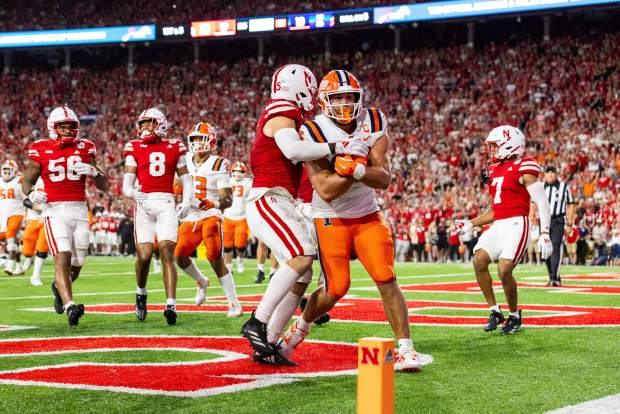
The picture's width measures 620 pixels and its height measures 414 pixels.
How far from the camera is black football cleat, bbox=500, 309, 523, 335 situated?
23.5 feet

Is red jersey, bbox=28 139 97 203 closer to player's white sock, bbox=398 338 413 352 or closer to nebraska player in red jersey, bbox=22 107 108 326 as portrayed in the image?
nebraska player in red jersey, bbox=22 107 108 326

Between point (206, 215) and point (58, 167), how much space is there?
Result: 183cm

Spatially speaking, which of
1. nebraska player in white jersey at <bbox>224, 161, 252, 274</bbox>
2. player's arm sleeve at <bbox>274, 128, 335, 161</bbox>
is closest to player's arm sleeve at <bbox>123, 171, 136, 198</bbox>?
player's arm sleeve at <bbox>274, 128, 335, 161</bbox>

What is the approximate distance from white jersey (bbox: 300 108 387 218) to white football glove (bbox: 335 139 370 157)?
322 mm

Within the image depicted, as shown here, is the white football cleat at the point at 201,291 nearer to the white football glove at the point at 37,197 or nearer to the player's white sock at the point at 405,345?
the white football glove at the point at 37,197

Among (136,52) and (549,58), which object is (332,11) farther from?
(136,52)

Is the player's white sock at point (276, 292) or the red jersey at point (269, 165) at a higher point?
the red jersey at point (269, 165)

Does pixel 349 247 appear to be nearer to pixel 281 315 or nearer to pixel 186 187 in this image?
pixel 281 315

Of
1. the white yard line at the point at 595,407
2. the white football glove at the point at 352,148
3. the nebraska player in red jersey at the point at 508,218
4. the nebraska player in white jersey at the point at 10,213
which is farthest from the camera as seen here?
the nebraska player in white jersey at the point at 10,213

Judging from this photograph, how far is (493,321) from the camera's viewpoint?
7375mm

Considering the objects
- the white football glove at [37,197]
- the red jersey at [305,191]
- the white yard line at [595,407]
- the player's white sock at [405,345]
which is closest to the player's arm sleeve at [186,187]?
the red jersey at [305,191]

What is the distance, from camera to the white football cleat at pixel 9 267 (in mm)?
15813

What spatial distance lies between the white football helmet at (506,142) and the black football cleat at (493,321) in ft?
4.44

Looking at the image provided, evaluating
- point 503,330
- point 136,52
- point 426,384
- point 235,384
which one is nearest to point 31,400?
point 235,384
